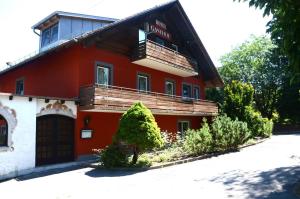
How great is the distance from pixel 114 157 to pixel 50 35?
13708 millimetres

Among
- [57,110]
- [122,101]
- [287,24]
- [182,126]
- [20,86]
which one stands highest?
[20,86]

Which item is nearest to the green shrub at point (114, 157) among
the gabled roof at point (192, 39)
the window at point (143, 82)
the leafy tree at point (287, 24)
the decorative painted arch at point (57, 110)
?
the decorative painted arch at point (57, 110)

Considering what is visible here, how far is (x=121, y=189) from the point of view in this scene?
9609 millimetres

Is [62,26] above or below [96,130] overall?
above

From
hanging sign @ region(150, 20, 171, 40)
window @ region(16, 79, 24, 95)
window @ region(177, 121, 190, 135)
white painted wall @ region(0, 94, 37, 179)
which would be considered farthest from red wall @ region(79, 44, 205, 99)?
window @ region(16, 79, 24, 95)

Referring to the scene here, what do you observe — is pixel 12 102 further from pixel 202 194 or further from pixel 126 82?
pixel 202 194

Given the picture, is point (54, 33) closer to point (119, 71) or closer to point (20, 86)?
point (20, 86)

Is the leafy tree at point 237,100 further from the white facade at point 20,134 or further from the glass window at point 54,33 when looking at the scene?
the white facade at point 20,134

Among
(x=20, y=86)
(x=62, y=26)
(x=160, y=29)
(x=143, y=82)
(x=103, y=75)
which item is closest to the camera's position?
(x=103, y=75)

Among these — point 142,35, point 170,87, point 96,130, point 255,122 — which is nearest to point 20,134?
point 96,130

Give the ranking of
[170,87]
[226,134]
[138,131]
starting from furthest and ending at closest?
[170,87] < [226,134] < [138,131]

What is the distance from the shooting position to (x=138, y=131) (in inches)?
530

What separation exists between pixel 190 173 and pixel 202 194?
3.19 m

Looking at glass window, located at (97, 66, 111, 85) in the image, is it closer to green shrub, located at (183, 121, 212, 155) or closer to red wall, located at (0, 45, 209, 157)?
red wall, located at (0, 45, 209, 157)
